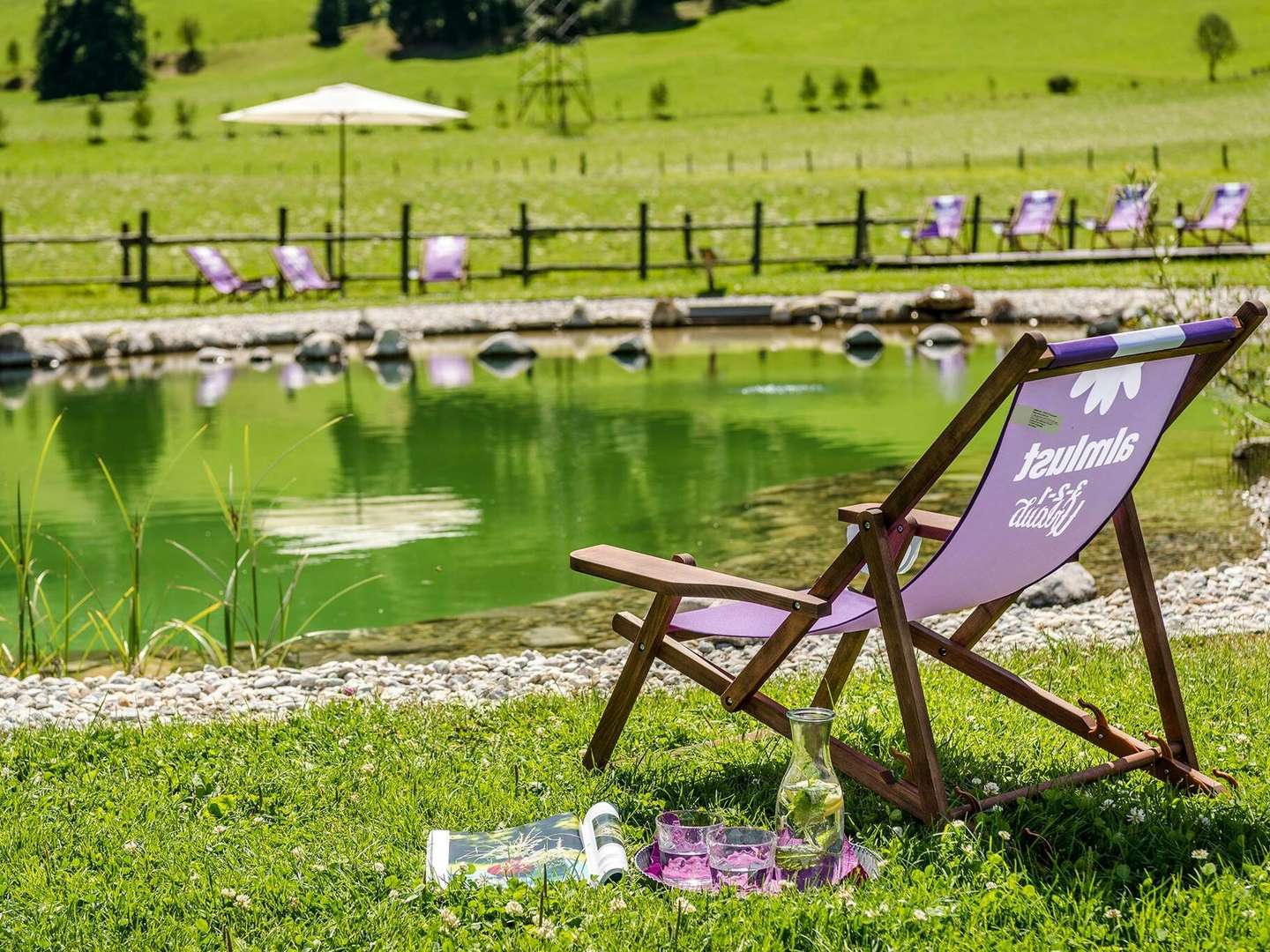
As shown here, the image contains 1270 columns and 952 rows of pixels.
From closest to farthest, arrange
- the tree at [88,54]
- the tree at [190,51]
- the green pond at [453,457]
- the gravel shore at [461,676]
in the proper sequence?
the gravel shore at [461,676] → the green pond at [453,457] → the tree at [88,54] → the tree at [190,51]

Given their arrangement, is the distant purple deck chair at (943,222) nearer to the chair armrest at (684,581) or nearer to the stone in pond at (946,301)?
the stone in pond at (946,301)

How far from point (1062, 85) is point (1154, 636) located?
73.4m

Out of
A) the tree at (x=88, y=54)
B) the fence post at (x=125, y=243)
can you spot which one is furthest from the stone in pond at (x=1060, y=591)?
the tree at (x=88, y=54)

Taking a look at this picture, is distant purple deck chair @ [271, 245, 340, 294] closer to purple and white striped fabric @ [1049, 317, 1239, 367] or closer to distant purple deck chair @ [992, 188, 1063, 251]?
distant purple deck chair @ [992, 188, 1063, 251]

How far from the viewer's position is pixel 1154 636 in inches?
129

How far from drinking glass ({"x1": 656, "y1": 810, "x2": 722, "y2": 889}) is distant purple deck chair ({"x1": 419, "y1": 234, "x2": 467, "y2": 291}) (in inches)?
687

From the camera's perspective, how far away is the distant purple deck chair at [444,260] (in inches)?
789

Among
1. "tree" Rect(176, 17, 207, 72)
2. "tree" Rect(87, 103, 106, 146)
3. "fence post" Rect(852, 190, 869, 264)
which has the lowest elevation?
"fence post" Rect(852, 190, 869, 264)

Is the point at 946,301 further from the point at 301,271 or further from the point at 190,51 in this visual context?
the point at 190,51

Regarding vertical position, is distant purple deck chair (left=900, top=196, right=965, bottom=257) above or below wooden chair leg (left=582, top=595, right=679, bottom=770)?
above

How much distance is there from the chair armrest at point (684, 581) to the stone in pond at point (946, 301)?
14446mm

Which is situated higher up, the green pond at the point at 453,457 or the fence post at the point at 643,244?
the fence post at the point at 643,244

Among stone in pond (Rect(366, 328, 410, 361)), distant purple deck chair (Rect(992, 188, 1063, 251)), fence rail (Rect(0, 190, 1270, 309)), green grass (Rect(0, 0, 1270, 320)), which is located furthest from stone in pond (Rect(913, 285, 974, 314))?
stone in pond (Rect(366, 328, 410, 361))

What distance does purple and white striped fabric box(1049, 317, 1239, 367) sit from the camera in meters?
2.74
